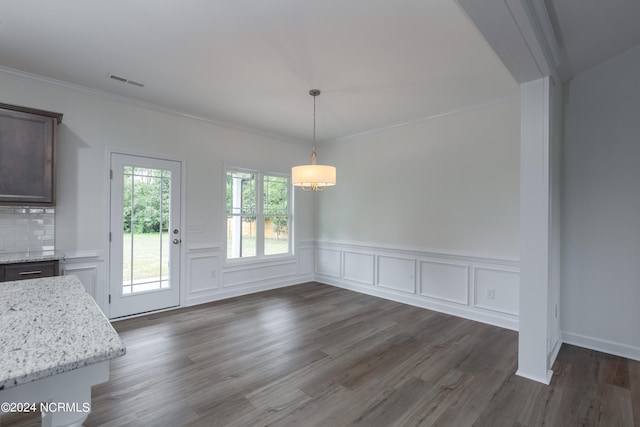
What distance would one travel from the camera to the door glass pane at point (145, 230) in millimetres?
3867

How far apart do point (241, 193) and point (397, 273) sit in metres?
2.79

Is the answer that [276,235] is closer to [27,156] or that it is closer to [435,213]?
[435,213]

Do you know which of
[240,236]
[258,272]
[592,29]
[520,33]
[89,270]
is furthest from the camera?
[258,272]

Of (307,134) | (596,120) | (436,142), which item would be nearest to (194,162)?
(307,134)

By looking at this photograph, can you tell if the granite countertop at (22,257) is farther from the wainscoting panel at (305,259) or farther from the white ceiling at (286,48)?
the wainscoting panel at (305,259)

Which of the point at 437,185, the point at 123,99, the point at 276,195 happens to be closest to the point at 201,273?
the point at 276,195

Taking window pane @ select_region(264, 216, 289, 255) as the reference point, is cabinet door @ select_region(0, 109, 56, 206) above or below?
Result: above

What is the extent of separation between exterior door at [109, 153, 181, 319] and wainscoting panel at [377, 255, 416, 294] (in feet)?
9.93

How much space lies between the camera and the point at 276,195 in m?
5.54

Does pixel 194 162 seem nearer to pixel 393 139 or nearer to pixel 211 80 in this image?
pixel 211 80

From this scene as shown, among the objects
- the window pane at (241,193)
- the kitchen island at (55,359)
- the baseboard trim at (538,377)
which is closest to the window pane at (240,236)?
the window pane at (241,193)

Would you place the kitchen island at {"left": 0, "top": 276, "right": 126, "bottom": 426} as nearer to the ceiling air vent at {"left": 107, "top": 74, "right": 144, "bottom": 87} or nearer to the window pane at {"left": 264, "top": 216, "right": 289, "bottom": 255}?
the ceiling air vent at {"left": 107, "top": 74, "right": 144, "bottom": 87}

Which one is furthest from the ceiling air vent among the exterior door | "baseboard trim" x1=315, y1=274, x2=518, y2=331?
"baseboard trim" x1=315, y1=274, x2=518, y2=331

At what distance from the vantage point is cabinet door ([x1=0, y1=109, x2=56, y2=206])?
284cm
